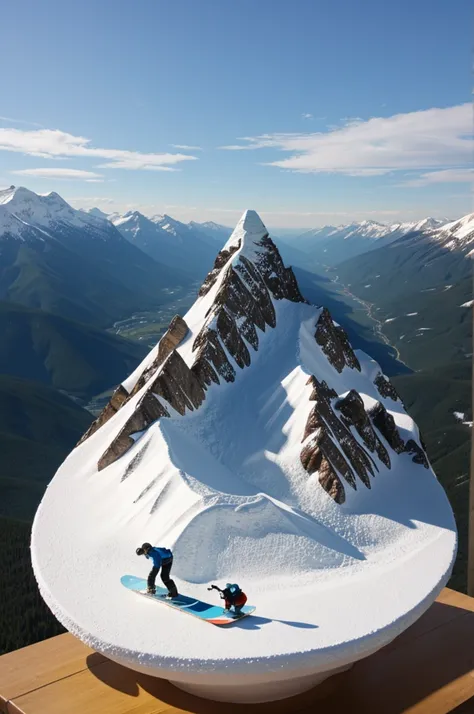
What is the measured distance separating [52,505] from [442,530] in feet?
72.4

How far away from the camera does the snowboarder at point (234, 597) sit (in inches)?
994

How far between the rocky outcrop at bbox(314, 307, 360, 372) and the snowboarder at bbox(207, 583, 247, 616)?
28.5m

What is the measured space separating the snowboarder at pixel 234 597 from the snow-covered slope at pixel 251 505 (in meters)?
0.74

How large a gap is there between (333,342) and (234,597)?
3027 centimetres

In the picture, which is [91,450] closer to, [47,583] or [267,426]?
[267,426]

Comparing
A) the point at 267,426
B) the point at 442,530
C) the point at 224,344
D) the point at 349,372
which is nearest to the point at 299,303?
the point at 349,372

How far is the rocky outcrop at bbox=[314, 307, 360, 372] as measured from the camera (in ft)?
169

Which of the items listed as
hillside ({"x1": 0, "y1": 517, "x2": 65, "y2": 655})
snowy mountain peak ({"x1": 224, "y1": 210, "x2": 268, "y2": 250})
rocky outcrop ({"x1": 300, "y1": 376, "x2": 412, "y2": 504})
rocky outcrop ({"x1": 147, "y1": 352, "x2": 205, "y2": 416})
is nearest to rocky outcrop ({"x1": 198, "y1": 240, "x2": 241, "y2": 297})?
snowy mountain peak ({"x1": 224, "y1": 210, "x2": 268, "y2": 250})

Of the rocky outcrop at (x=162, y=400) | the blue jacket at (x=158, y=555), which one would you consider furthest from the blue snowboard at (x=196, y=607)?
the rocky outcrop at (x=162, y=400)

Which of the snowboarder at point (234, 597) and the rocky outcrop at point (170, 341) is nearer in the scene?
the snowboarder at point (234, 597)

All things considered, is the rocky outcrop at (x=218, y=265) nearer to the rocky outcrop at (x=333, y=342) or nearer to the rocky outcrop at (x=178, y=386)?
the rocky outcrop at (x=333, y=342)

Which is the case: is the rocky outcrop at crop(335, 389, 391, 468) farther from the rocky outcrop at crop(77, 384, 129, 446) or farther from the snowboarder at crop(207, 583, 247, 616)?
the snowboarder at crop(207, 583, 247, 616)

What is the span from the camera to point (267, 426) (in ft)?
136

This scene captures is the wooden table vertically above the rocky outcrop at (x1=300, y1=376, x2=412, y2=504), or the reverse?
the rocky outcrop at (x1=300, y1=376, x2=412, y2=504)
